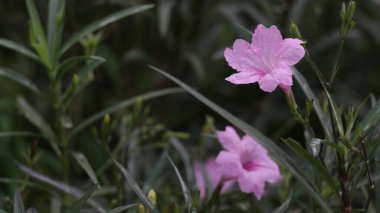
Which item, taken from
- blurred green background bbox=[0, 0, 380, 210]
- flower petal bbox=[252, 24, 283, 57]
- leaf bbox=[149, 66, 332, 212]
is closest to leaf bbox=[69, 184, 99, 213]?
leaf bbox=[149, 66, 332, 212]

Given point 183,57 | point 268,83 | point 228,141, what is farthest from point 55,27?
point 183,57

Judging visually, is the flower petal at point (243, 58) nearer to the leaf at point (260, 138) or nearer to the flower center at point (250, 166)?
the leaf at point (260, 138)

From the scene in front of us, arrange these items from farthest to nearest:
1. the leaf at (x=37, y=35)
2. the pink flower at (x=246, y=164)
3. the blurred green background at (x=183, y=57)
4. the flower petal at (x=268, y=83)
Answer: the blurred green background at (x=183, y=57) → the leaf at (x=37, y=35) → the pink flower at (x=246, y=164) → the flower petal at (x=268, y=83)

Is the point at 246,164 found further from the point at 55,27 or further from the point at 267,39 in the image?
the point at 55,27

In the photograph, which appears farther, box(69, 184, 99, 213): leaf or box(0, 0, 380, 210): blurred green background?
box(0, 0, 380, 210): blurred green background

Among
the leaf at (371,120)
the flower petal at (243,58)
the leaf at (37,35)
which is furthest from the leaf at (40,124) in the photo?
the leaf at (371,120)

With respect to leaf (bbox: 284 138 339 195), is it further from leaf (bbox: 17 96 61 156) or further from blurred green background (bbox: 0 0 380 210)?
blurred green background (bbox: 0 0 380 210)
